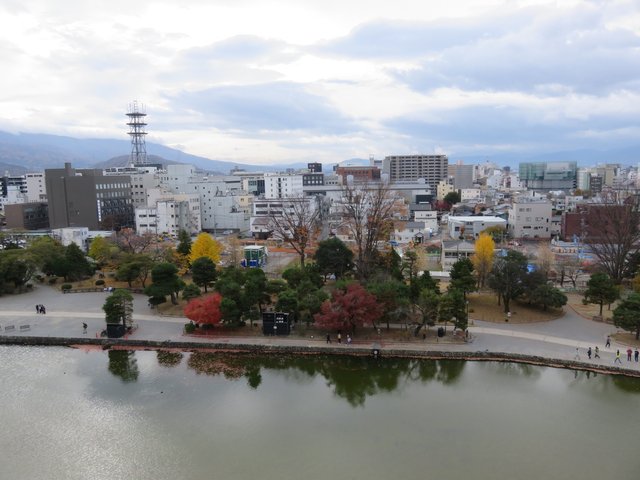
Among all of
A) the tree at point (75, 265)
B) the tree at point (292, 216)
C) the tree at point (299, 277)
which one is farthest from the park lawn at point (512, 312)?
the tree at point (75, 265)

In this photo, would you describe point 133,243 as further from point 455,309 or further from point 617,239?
point 617,239

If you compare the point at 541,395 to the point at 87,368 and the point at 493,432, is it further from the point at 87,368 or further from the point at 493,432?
the point at 87,368

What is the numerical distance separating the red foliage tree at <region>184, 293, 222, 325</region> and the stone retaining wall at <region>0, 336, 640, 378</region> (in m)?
0.94

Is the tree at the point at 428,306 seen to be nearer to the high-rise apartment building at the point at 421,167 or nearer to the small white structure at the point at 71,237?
the small white structure at the point at 71,237

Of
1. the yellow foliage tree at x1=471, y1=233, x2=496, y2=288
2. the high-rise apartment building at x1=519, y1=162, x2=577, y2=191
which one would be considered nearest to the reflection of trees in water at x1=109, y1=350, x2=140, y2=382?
the yellow foliage tree at x1=471, y1=233, x2=496, y2=288

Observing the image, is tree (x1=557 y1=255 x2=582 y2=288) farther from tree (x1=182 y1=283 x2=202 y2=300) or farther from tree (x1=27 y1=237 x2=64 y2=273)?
tree (x1=27 y1=237 x2=64 y2=273)

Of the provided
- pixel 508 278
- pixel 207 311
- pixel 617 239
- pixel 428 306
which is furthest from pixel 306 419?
pixel 617 239

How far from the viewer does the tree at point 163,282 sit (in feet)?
65.7

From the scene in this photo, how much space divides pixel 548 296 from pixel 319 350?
944 cm

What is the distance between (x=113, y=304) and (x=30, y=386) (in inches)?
155

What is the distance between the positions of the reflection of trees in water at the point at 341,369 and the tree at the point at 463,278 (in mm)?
4597

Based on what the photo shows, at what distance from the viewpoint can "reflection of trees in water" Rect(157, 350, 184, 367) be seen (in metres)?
15.9

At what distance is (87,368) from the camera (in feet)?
51.4

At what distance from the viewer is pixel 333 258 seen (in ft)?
75.4
